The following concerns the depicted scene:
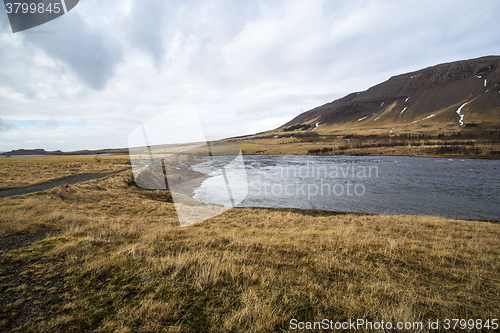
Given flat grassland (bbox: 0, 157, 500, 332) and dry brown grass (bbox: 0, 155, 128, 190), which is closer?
flat grassland (bbox: 0, 157, 500, 332)

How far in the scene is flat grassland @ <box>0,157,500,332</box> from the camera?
3082mm

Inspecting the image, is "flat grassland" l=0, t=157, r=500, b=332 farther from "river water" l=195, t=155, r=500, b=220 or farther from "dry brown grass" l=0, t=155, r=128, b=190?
"dry brown grass" l=0, t=155, r=128, b=190

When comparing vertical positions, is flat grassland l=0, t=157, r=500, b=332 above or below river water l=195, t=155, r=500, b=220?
above

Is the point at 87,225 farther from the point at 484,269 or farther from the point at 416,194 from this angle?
the point at 416,194

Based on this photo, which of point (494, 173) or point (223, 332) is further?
point (494, 173)

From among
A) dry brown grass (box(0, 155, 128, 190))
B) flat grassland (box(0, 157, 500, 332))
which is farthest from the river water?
dry brown grass (box(0, 155, 128, 190))

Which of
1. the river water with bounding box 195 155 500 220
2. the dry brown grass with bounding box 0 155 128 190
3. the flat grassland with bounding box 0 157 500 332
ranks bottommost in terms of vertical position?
the river water with bounding box 195 155 500 220

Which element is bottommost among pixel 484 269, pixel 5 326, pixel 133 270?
pixel 484 269

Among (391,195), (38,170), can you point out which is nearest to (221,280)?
(391,195)

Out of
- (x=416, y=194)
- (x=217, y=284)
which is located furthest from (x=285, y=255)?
(x=416, y=194)

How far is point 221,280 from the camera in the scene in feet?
13.8

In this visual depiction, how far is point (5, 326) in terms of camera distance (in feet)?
8.96

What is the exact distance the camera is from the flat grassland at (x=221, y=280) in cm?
308

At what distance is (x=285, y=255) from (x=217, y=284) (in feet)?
8.05
